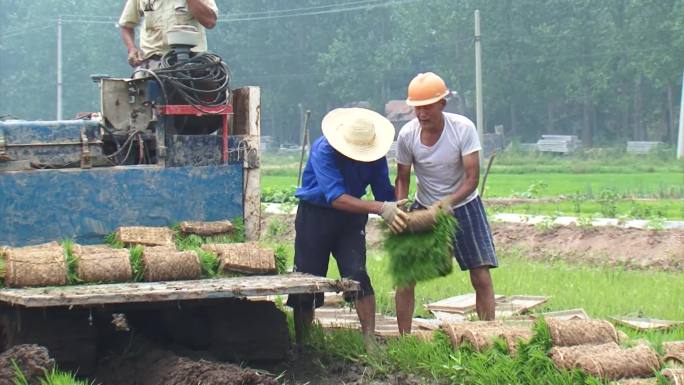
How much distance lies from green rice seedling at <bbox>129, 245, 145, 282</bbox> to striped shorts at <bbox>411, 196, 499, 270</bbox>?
7.22 ft

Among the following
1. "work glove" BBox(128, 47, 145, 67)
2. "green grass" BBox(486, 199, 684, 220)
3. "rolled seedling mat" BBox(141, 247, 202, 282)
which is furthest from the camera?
"green grass" BBox(486, 199, 684, 220)

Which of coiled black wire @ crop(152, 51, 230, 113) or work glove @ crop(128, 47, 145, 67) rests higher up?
work glove @ crop(128, 47, 145, 67)

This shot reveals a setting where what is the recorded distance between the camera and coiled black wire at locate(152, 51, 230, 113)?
27.2 feet

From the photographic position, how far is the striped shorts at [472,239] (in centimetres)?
814

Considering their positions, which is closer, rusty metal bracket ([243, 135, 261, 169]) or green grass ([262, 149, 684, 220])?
rusty metal bracket ([243, 135, 261, 169])

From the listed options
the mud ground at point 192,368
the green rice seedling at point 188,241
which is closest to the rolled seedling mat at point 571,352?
the mud ground at point 192,368

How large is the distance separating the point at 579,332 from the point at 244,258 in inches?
89.1

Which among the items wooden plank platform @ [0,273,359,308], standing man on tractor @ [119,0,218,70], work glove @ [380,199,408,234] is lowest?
wooden plank platform @ [0,273,359,308]

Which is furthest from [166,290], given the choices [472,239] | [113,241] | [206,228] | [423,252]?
[472,239]

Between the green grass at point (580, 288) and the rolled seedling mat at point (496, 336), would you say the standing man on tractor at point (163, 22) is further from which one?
the rolled seedling mat at point (496, 336)

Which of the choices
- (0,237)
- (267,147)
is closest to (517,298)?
(0,237)

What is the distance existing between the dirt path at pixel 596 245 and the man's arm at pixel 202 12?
5013mm

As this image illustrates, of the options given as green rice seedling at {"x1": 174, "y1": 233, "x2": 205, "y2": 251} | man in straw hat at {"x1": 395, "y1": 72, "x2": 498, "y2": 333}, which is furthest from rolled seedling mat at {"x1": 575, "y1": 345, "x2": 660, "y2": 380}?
green rice seedling at {"x1": 174, "y1": 233, "x2": 205, "y2": 251}

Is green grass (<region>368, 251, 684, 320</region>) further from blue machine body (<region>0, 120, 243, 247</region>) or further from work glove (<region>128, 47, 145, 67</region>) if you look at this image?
work glove (<region>128, 47, 145, 67</region>)
